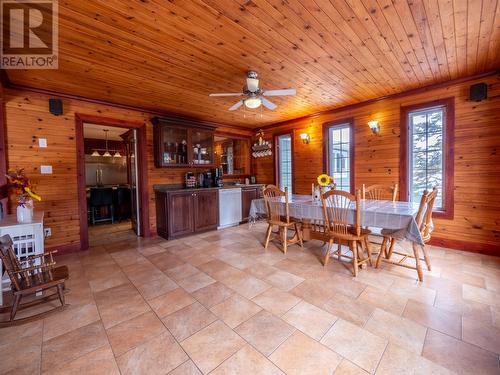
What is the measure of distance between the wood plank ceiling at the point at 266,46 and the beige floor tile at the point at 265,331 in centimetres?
261

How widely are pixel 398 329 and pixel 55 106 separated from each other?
511 cm

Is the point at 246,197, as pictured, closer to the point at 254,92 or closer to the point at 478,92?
the point at 254,92

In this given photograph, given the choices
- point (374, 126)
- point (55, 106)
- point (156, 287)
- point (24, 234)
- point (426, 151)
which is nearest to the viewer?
point (24, 234)

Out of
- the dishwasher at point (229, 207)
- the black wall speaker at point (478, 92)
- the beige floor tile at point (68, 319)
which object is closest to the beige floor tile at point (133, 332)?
the beige floor tile at point (68, 319)

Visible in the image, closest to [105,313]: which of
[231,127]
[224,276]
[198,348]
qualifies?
[198,348]

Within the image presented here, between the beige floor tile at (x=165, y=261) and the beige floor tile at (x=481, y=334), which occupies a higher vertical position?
the beige floor tile at (x=165, y=261)

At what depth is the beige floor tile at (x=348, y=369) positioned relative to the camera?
1388 millimetres

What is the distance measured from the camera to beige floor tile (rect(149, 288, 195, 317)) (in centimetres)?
208

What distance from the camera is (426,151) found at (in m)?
3.82

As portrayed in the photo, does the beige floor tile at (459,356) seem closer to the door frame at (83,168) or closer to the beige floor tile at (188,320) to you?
the beige floor tile at (188,320)

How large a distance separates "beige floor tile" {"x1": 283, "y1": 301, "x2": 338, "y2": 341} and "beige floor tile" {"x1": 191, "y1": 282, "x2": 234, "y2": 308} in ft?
2.19

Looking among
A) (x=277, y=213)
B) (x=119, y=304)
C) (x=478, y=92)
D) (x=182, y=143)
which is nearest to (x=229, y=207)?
(x=182, y=143)

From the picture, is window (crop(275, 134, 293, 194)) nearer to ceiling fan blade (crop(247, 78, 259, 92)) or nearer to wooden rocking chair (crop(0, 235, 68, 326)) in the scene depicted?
ceiling fan blade (crop(247, 78, 259, 92))

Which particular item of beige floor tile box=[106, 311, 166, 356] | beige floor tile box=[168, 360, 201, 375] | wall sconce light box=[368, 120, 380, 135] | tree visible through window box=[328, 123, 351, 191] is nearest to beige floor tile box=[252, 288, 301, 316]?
beige floor tile box=[168, 360, 201, 375]
